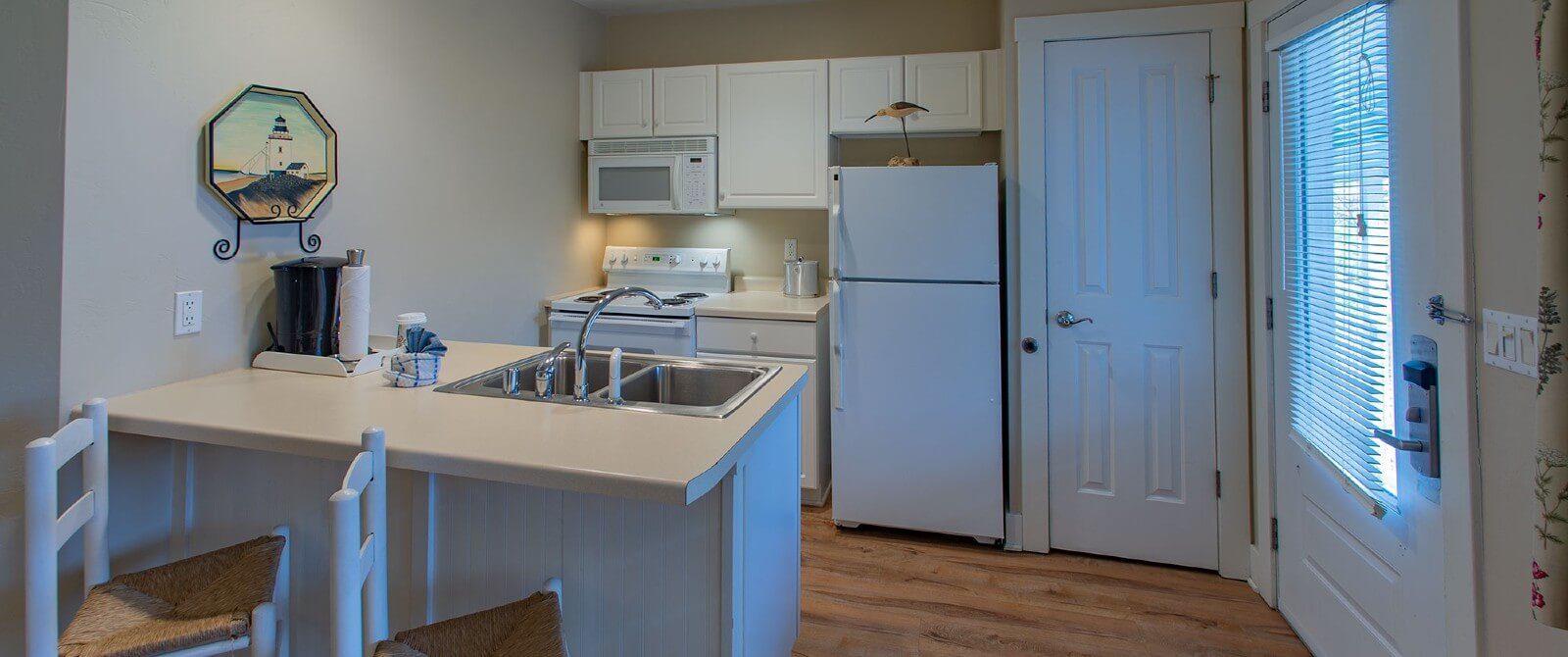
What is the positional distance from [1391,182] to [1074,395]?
1.31 metres

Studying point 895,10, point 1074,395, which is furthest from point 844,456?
point 895,10

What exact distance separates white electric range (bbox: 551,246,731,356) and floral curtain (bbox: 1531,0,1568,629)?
2.51m

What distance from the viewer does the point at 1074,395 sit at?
9.09 feet

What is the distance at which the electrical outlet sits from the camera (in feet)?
5.98

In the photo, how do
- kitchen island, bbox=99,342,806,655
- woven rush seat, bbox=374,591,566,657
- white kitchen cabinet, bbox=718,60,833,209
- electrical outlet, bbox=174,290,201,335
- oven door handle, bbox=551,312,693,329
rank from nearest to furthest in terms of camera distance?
woven rush seat, bbox=374,591,566,657 < kitchen island, bbox=99,342,806,655 < electrical outlet, bbox=174,290,201,335 < oven door handle, bbox=551,312,693,329 < white kitchen cabinet, bbox=718,60,833,209

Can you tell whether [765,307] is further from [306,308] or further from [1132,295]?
[306,308]

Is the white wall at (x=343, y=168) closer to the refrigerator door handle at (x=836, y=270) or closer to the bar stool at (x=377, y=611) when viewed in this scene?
the bar stool at (x=377, y=611)

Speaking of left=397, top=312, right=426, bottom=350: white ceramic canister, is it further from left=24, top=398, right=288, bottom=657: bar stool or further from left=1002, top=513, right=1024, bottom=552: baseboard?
left=1002, top=513, right=1024, bottom=552: baseboard

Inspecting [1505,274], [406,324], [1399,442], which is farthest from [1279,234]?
[406,324]

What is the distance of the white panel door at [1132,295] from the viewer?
8.55ft

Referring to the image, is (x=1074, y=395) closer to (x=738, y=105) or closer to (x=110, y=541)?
(x=738, y=105)

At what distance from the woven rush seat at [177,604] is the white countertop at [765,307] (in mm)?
1949

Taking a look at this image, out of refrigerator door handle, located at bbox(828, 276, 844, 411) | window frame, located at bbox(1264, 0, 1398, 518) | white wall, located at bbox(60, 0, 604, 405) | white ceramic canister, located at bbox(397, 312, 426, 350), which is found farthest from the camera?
refrigerator door handle, located at bbox(828, 276, 844, 411)

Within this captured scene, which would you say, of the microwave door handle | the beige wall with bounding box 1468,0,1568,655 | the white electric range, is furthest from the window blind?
the microwave door handle
